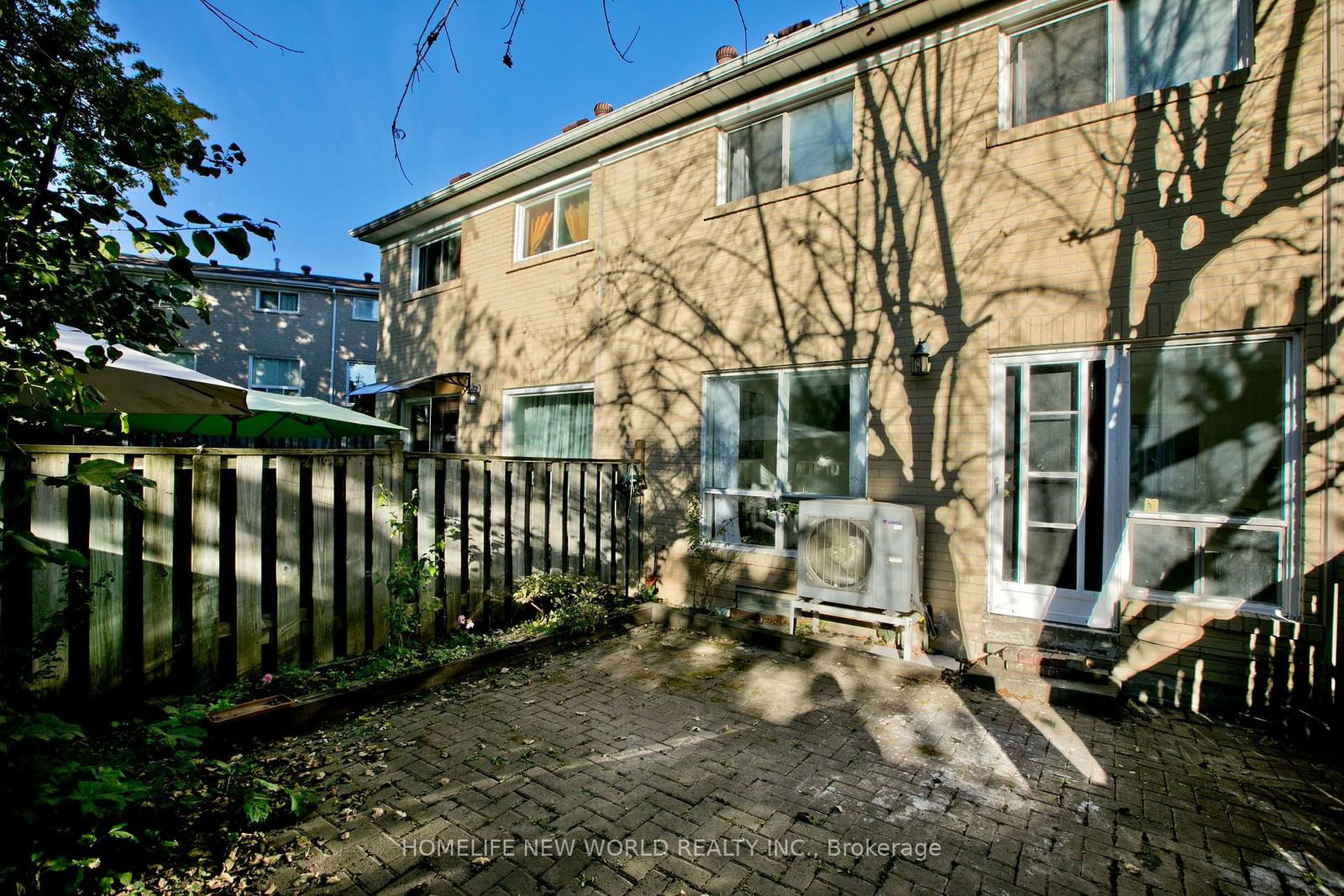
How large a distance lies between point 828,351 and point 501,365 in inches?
205

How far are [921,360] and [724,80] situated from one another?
148 inches

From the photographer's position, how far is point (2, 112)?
90.4 inches

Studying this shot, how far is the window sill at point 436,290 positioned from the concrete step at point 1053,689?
9.07m

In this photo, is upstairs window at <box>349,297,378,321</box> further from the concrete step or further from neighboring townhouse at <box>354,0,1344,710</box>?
the concrete step

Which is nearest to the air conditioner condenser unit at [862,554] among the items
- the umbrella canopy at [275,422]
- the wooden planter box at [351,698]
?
the wooden planter box at [351,698]

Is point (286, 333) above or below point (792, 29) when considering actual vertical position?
below

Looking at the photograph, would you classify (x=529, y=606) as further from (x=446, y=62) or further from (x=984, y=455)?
(x=446, y=62)

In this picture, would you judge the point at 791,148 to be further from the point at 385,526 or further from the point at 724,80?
the point at 385,526

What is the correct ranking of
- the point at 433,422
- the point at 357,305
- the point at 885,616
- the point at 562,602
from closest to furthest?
the point at 885,616 → the point at 562,602 → the point at 433,422 → the point at 357,305

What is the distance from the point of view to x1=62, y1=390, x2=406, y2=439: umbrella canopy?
7.04 m

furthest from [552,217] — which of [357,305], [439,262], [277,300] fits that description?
[277,300]

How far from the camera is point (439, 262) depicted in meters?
10.7

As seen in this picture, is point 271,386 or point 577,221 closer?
point 577,221

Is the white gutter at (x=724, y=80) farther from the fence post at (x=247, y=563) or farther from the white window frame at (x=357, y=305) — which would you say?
the white window frame at (x=357, y=305)
